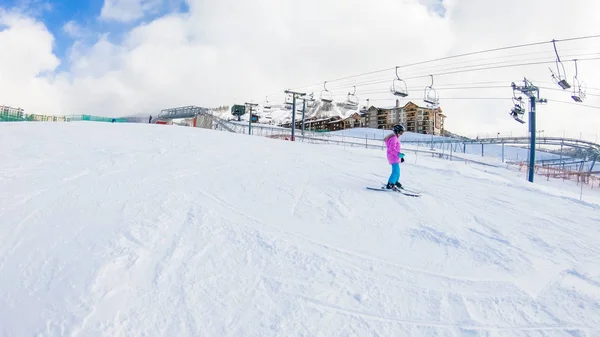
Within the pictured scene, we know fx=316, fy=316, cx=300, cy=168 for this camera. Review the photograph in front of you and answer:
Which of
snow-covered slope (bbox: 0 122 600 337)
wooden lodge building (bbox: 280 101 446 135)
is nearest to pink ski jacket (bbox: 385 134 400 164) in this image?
snow-covered slope (bbox: 0 122 600 337)

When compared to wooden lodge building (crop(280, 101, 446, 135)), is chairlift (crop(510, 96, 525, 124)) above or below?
below

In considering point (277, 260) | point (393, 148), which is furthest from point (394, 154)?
point (277, 260)

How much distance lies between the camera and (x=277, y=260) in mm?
3453

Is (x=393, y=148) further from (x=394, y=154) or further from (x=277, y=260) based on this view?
(x=277, y=260)

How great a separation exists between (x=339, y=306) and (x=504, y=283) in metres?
1.88

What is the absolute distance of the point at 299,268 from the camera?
10.9ft

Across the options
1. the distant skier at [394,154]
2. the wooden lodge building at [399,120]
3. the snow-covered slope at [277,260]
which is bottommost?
the snow-covered slope at [277,260]

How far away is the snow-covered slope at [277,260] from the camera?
2.60 metres

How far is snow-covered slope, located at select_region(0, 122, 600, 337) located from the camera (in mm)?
2604

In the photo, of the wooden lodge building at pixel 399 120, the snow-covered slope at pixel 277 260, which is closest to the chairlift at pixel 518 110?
the snow-covered slope at pixel 277 260

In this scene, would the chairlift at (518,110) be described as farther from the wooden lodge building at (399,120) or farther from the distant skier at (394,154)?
the wooden lodge building at (399,120)

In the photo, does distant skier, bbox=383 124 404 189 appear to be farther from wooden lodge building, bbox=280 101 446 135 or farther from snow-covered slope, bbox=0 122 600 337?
wooden lodge building, bbox=280 101 446 135

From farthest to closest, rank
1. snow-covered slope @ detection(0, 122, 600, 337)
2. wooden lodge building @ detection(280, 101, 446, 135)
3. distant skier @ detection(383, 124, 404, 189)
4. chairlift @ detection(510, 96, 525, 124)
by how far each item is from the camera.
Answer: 1. wooden lodge building @ detection(280, 101, 446, 135)
2. chairlift @ detection(510, 96, 525, 124)
3. distant skier @ detection(383, 124, 404, 189)
4. snow-covered slope @ detection(0, 122, 600, 337)

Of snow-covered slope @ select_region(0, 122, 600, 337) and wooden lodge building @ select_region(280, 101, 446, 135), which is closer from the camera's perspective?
snow-covered slope @ select_region(0, 122, 600, 337)
